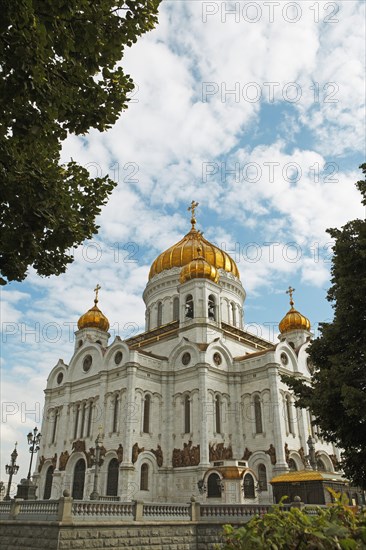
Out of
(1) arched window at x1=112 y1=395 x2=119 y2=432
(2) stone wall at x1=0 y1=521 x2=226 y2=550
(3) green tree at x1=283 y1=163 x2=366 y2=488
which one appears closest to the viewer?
(3) green tree at x1=283 y1=163 x2=366 y2=488

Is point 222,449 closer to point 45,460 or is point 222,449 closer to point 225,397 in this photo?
point 225,397

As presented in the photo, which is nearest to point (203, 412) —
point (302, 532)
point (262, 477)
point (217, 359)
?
point (217, 359)

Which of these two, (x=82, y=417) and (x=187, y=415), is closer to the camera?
(x=187, y=415)

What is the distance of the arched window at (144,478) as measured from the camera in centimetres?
2741

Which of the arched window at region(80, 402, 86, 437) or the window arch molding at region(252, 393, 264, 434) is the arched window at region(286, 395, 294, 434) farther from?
the arched window at region(80, 402, 86, 437)

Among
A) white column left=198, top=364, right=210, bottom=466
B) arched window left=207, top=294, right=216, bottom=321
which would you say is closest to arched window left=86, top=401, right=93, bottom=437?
white column left=198, top=364, right=210, bottom=466

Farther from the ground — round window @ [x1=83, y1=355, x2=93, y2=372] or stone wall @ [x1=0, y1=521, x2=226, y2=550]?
round window @ [x1=83, y1=355, x2=93, y2=372]

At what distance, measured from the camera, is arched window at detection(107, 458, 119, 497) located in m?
27.4

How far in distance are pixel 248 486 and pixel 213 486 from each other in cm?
203

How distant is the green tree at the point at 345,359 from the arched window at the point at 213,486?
45.6ft

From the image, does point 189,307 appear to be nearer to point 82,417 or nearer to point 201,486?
point 82,417

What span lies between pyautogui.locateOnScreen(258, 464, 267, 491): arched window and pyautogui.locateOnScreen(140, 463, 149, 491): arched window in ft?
23.2

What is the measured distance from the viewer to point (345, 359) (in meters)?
12.9

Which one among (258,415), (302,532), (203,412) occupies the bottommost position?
(302,532)
